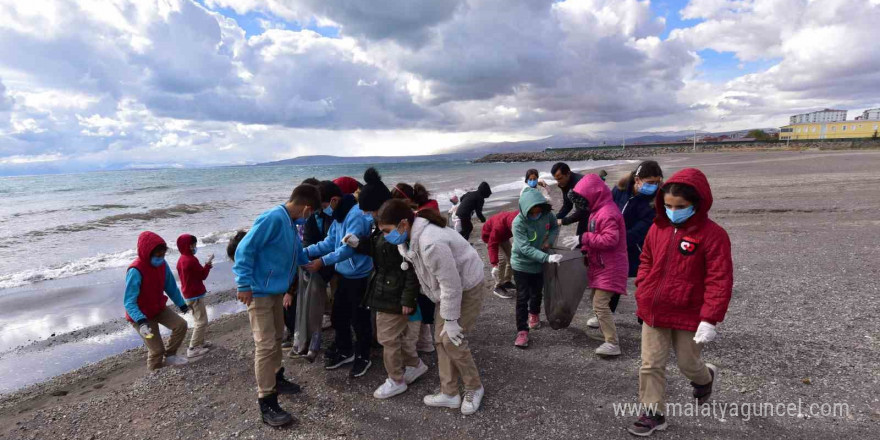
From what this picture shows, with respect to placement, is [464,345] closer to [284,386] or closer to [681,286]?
[681,286]

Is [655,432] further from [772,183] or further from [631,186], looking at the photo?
[772,183]

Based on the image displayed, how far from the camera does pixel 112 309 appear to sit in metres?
8.01

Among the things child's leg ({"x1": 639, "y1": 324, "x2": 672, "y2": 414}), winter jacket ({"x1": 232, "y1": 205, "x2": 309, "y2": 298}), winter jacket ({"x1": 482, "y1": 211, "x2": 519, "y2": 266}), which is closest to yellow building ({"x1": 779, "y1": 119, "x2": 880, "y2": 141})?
winter jacket ({"x1": 482, "y1": 211, "x2": 519, "y2": 266})

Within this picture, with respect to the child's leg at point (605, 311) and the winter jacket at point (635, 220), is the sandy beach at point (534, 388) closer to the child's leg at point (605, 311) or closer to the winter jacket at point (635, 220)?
the child's leg at point (605, 311)

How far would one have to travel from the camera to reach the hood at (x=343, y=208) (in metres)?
4.48

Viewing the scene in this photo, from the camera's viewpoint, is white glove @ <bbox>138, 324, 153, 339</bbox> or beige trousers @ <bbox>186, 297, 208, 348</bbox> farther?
beige trousers @ <bbox>186, 297, 208, 348</bbox>

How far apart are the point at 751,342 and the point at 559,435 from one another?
290 centimetres

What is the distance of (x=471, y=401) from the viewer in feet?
12.2

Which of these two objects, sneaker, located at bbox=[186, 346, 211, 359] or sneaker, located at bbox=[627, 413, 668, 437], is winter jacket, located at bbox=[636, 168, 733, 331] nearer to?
sneaker, located at bbox=[627, 413, 668, 437]

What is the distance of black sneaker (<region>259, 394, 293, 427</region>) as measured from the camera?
142 inches

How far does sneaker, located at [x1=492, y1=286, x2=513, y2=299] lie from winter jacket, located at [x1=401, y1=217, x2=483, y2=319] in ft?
11.3

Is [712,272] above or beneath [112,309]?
above

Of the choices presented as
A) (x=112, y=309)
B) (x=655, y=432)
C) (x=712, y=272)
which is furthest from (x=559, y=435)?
(x=112, y=309)

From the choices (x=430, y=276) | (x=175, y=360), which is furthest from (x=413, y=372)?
(x=175, y=360)
